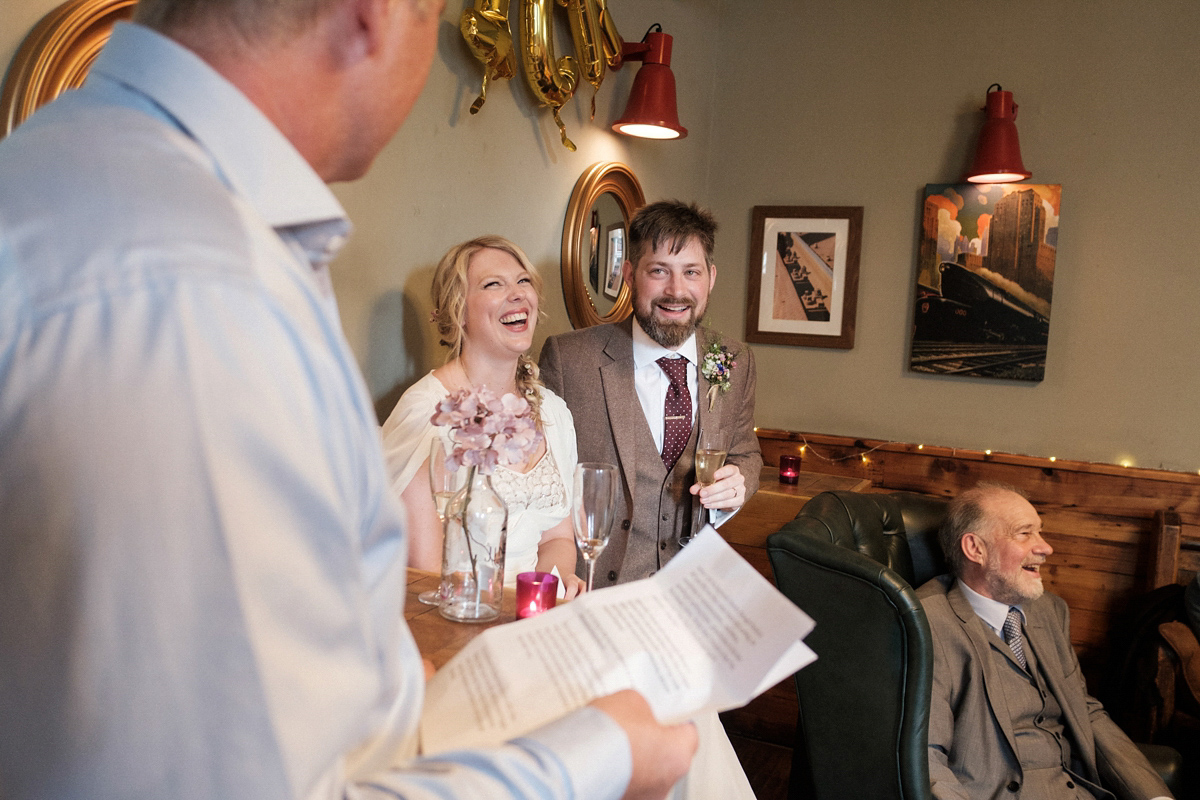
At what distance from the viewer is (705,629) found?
0.86m

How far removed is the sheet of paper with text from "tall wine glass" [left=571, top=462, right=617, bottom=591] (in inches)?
19.7

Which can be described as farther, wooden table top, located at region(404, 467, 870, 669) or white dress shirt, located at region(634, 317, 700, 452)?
white dress shirt, located at region(634, 317, 700, 452)

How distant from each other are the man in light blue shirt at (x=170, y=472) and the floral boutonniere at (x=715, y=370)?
2.15 metres

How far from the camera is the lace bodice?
83.7 inches

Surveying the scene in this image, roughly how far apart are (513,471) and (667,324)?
0.73 metres

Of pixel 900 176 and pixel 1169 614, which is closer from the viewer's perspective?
pixel 1169 614

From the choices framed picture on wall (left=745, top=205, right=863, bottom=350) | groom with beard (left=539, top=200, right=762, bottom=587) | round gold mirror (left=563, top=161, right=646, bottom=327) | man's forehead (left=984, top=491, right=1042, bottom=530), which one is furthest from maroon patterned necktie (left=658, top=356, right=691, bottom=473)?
framed picture on wall (left=745, top=205, right=863, bottom=350)

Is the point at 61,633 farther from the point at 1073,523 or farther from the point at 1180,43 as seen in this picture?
the point at 1180,43

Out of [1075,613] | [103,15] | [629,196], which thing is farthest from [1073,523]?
[103,15]

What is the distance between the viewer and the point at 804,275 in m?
4.26

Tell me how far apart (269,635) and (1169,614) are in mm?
3207

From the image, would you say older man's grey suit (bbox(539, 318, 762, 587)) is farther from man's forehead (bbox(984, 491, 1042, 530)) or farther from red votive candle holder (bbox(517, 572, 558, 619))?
red votive candle holder (bbox(517, 572, 558, 619))

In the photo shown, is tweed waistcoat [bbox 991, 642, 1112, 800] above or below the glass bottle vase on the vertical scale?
below

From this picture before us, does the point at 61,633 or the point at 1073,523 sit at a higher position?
the point at 61,633
